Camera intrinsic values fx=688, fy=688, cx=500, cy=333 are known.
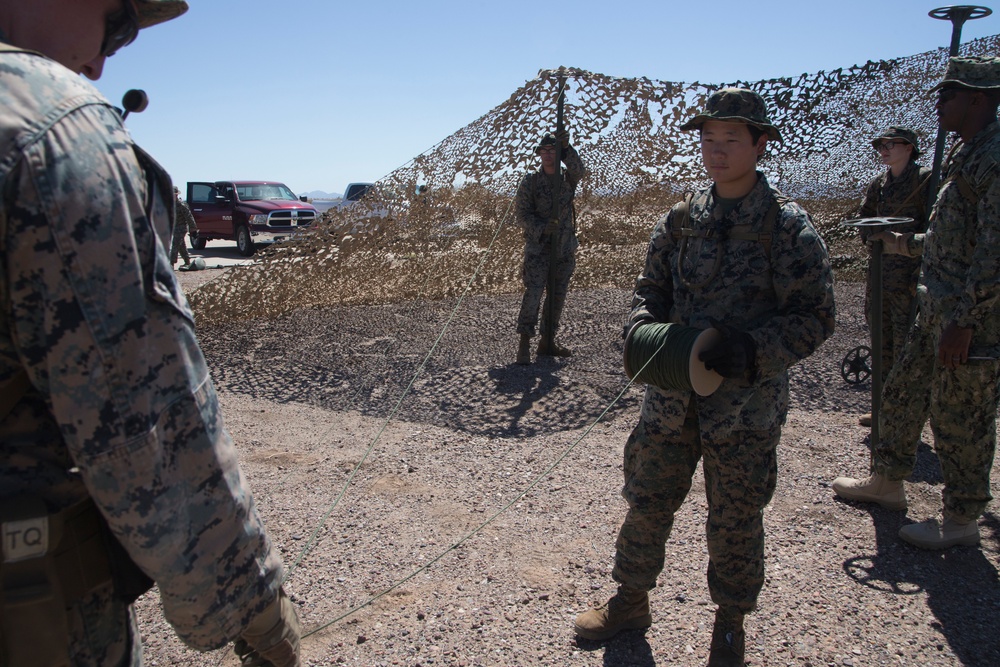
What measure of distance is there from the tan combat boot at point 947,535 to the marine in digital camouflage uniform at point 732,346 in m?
1.36

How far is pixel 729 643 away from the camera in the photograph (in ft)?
7.64

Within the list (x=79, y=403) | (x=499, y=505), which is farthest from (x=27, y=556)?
(x=499, y=505)

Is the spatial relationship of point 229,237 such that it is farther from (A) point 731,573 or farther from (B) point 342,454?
(A) point 731,573

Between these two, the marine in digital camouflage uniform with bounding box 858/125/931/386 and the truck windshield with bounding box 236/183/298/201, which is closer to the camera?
the marine in digital camouflage uniform with bounding box 858/125/931/386

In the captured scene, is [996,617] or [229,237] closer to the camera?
[996,617]

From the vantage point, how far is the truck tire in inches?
673

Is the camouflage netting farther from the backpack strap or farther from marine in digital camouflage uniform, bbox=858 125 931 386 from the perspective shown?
the backpack strap

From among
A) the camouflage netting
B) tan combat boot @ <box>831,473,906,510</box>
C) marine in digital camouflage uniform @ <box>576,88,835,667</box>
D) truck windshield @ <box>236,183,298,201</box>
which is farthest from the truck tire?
marine in digital camouflage uniform @ <box>576,88,835,667</box>

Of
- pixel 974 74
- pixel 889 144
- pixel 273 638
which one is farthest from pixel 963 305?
pixel 273 638

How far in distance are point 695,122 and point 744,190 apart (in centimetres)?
28

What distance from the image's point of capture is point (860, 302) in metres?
8.68

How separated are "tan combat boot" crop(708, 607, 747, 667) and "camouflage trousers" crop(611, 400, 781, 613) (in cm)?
4

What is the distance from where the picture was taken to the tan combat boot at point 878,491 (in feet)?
11.5

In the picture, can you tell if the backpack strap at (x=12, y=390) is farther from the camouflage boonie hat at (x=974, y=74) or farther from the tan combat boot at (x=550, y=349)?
the tan combat boot at (x=550, y=349)
